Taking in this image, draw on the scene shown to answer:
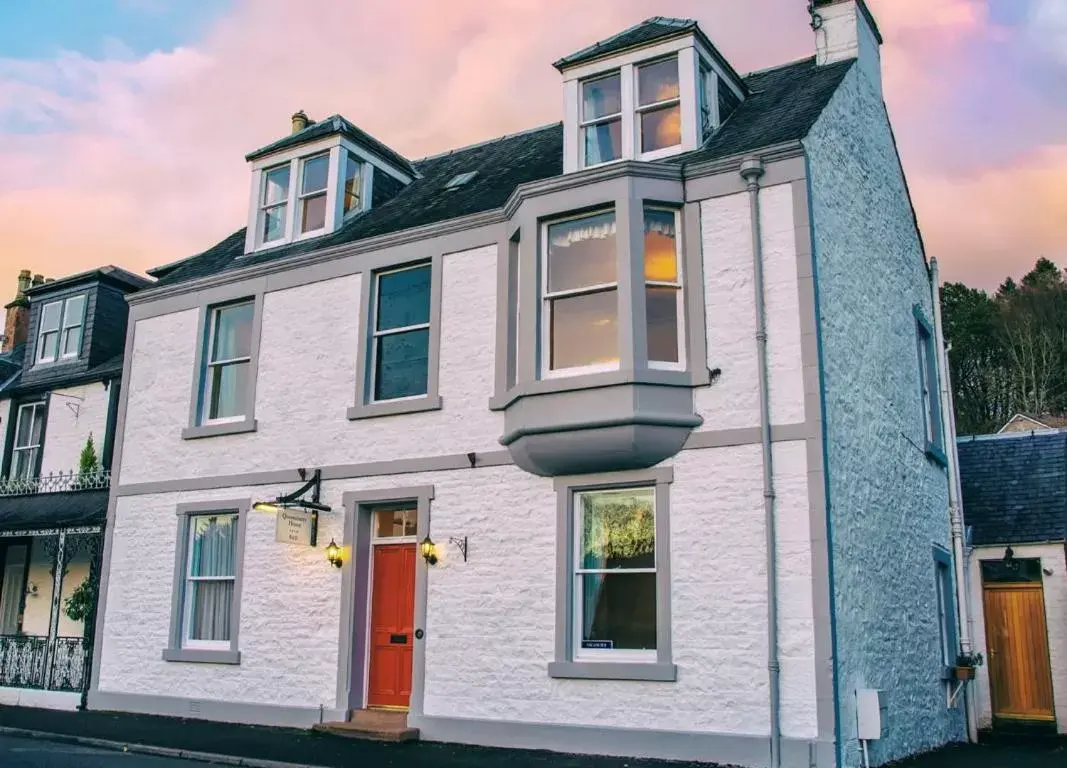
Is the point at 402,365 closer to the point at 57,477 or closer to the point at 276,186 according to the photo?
the point at 276,186

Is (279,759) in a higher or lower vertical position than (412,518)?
lower

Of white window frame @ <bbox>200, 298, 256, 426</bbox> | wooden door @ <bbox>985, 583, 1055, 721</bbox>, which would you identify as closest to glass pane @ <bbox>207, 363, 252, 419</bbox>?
white window frame @ <bbox>200, 298, 256, 426</bbox>

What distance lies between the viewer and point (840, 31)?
626 inches

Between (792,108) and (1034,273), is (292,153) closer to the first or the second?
(792,108)

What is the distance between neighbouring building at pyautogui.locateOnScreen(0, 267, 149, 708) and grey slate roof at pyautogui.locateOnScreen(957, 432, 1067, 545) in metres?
15.1

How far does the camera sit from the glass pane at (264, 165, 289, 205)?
17906 millimetres

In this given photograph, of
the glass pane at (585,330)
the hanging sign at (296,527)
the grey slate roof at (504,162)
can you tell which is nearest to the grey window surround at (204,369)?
the grey slate roof at (504,162)

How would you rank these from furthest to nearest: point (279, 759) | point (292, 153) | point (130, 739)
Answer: point (292, 153) < point (130, 739) < point (279, 759)

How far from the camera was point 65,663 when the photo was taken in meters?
17.2

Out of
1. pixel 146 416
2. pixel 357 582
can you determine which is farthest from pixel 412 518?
pixel 146 416

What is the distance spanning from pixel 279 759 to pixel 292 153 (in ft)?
34.2

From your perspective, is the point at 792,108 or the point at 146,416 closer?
the point at 792,108

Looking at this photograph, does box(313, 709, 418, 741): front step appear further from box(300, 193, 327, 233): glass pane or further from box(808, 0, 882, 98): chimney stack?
box(808, 0, 882, 98): chimney stack

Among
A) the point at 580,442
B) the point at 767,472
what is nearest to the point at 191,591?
the point at 580,442
